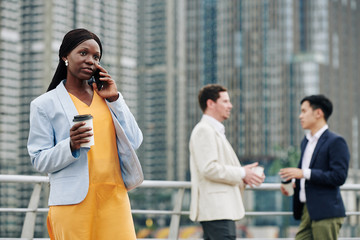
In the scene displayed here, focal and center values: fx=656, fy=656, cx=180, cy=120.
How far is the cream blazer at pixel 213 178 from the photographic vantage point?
4.73 meters

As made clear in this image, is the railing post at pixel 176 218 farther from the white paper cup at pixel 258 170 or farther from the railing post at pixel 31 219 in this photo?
the railing post at pixel 31 219

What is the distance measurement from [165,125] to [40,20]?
30510mm

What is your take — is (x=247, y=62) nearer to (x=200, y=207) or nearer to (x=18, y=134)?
(x=18, y=134)

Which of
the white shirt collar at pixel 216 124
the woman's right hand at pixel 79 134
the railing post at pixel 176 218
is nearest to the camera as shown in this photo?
the woman's right hand at pixel 79 134

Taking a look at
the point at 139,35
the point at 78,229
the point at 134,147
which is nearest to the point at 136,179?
the point at 134,147

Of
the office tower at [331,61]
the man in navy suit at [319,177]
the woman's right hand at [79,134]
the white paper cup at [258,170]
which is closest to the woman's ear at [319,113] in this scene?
the man in navy suit at [319,177]

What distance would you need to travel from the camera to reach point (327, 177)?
15.8 ft

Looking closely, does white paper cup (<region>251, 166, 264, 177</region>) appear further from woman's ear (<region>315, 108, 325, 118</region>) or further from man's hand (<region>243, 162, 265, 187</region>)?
woman's ear (<region>315, 108, 325, 118</region>)

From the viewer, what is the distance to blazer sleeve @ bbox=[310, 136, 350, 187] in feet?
15.8

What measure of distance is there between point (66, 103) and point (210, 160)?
1.99m

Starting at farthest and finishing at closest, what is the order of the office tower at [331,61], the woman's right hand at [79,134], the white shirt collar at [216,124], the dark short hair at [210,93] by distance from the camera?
the office tower at [331,61] < the dark short hair at [210,93] < the white shirt collar at [216,124] < the woman's right hand at [79,134]

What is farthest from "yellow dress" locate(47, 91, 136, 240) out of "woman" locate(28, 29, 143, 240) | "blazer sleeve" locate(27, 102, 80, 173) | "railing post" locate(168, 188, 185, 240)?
"railing post" locate(168, 188, 185, 240)

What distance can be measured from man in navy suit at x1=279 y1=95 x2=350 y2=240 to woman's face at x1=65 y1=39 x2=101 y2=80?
2328 millimetres

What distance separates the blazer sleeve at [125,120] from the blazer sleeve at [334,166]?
7.15ft
